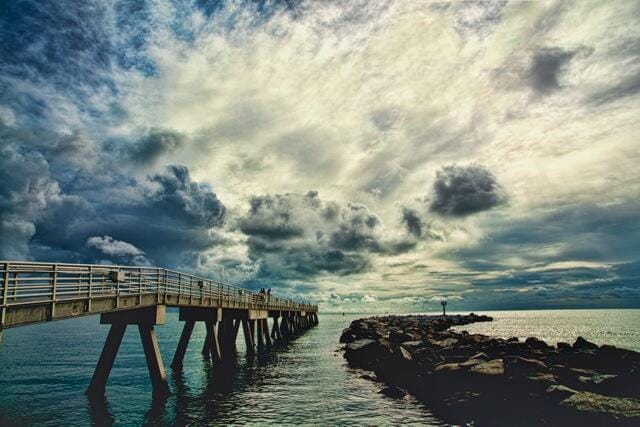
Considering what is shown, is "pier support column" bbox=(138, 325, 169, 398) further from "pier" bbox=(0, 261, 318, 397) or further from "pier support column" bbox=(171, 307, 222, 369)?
"pier support column" bbox=(171, 307, 222, 369)

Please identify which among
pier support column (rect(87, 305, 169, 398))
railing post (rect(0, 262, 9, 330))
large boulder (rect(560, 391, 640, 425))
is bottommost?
large boulder (rect(560, 391, 640, 425))

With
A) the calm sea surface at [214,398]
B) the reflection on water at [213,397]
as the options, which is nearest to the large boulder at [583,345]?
the calm sea surface at [214,398]

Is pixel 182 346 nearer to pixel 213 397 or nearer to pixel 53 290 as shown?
pixel 213 397

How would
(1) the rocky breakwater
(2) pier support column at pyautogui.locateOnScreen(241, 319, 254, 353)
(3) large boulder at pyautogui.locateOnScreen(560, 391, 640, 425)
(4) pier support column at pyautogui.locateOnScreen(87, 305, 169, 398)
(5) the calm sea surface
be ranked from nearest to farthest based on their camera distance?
(3) large boulder at pyautogui.locateOnScreen(560, 391, 640, 425) → (1) the rocky breakwater → (5) the calm sea surface → (4) pier support column at pyautogui.locateOnScreen(87, 305, 169, 398) → (2) pier support column at pyautogui.locateOnScreen(241, 319, 254, 353)

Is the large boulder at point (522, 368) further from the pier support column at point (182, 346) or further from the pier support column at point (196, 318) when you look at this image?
the pier support column at point (182, 346)

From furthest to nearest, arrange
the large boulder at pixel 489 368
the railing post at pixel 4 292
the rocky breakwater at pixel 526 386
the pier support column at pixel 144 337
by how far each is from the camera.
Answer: the pier support column at pixel 144 337
the large boulder at pixel 489 368
the rocky breakwater at pixel 526 386
the railing post at pixel 4 292

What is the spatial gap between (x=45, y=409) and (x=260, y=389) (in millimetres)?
9044

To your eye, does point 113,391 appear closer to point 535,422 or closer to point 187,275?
point 187,275

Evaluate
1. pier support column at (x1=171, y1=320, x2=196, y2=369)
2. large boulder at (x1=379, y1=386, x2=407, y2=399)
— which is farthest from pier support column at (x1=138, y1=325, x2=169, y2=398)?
large boulder at (x1=379, y1=386, x2=407, y2=399)

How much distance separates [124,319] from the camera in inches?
731

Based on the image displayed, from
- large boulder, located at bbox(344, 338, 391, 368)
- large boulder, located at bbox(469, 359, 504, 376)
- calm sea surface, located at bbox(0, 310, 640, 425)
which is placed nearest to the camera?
calm sea surface, located at bbox(0, 310, 640, 425)

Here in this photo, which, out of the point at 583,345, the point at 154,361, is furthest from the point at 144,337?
the point at 583,345

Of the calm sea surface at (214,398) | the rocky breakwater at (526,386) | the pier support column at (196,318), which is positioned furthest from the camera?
the pier support column at (196,318)

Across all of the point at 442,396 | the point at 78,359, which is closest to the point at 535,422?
the point at 442,396
